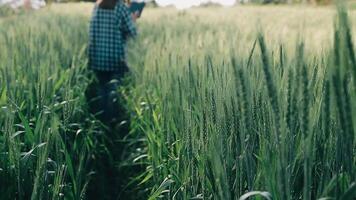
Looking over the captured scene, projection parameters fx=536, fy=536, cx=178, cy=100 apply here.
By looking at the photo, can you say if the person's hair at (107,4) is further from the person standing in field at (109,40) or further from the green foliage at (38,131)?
the green foliage at (38,131)

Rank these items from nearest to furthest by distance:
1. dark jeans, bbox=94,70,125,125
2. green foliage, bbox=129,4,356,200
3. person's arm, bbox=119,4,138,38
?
green foliage, bbox=129,4,356,200 → dark jeans, bbox=94,70,125,125 → person's arm, bbox=119,4,138,38

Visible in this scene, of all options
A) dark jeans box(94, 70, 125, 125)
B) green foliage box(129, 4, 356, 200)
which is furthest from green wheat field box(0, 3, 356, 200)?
dark jeans box(94, 70, 125, 125)

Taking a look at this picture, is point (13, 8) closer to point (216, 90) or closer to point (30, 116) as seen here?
point (30, 116)

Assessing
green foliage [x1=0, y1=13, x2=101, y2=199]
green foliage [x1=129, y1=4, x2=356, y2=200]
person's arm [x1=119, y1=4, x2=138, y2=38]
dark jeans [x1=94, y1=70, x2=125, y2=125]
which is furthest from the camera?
person's arm [x1=119, y1=4, x2=138, y2=38]

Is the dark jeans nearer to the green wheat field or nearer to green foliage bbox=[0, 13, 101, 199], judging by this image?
green foliage bbox=[0, 13, 101, 199]

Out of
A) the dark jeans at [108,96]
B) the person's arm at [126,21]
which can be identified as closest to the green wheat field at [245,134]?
the dark jeans at [108,96]

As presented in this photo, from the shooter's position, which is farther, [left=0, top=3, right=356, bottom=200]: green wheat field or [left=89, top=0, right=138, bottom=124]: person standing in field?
[left=89, top=0, right=138, bottom=124]: person standing in field

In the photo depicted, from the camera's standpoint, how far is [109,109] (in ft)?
12.5

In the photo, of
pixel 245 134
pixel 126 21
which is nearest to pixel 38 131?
pixel 245 134

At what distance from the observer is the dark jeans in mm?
3807

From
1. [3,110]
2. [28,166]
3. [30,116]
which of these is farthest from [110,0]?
[28,166]

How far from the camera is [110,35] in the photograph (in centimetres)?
412

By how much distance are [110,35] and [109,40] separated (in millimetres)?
40

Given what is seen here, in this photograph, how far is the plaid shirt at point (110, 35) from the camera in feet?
13.3
